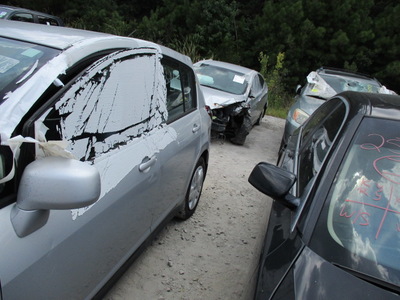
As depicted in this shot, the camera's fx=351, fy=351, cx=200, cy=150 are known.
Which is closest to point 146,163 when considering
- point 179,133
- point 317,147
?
point 179,133

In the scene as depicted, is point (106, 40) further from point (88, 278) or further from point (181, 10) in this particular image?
point (181, 10)

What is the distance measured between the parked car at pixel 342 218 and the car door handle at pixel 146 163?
0.67m

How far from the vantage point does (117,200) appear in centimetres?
193

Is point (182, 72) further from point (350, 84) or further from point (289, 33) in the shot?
point (289, 33)

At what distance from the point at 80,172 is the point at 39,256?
407 millimetres

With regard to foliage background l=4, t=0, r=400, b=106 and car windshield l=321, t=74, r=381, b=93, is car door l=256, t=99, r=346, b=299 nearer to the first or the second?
car windshield l=321, t=74, r=381, b=93

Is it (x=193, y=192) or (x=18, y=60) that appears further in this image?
(x=193, y=192)

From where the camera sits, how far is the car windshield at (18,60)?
1.50 metres

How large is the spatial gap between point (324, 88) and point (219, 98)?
2.13 m

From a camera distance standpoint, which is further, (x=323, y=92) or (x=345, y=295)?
(x=323, y=92)

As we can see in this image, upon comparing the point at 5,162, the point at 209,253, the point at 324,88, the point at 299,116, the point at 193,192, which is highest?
the point at 5,162

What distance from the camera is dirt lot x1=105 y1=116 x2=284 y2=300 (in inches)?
108

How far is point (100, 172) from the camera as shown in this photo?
1.80 m

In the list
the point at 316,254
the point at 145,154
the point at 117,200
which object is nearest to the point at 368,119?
the point at 316,254
